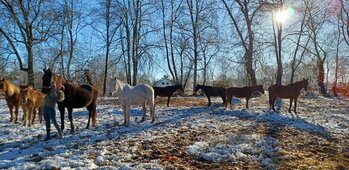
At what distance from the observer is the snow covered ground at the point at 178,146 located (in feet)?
23.2

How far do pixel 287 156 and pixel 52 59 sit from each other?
34760 millimetres

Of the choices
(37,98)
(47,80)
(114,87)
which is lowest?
(37,98)

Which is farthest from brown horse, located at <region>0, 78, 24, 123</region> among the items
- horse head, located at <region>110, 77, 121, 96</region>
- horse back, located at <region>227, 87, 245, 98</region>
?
horse back, located at <region>227, 87, 245, 98</region>

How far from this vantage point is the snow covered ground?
7078 millimetres

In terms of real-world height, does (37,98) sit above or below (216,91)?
below

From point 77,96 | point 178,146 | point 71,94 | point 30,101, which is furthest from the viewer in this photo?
point 30,101

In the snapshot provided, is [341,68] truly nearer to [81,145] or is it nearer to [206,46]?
[206,46]

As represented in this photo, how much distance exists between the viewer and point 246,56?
2944 centimetres

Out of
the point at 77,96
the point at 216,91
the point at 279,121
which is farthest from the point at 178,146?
the point at 216,91

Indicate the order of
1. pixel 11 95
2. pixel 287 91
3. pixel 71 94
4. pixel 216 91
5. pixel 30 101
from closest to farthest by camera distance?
pixel 71 94 < pixel 30 101 < pixel 11 95 < pixel 287 91 < pixel 216 91

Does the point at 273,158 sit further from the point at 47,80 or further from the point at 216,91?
the point at 216,91

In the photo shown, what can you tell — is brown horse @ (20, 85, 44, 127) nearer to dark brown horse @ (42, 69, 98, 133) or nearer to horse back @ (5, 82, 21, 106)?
horse back @ (5, 82, 21, 106)

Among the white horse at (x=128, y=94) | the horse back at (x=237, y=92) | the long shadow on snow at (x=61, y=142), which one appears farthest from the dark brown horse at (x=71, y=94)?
the horse back at (x=237, y=92)

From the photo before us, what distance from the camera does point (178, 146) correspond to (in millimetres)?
8672
